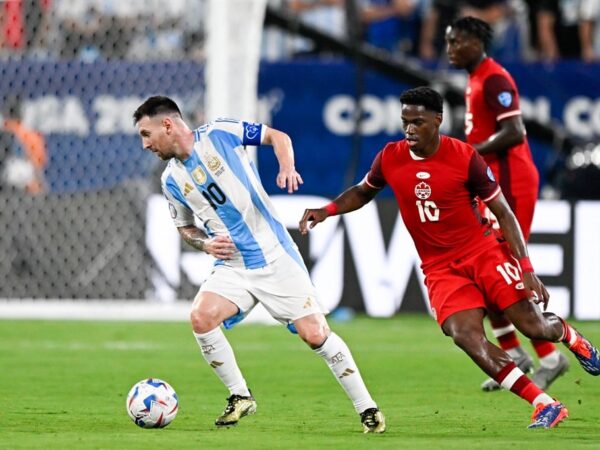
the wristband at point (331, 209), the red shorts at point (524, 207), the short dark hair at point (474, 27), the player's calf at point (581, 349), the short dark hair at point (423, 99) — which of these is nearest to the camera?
the short dark hair at point (423, 99)

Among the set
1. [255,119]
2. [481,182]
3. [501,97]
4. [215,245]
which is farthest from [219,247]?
[255,119]

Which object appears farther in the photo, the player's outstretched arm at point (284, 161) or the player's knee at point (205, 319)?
the player's knee at point (205, 319)

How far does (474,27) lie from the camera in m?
9.41

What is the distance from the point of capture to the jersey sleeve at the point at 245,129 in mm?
7711

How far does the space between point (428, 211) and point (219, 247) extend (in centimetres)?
119

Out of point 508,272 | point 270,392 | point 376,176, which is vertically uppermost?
point 376,176

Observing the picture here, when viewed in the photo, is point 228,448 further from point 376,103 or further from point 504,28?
point 504,28

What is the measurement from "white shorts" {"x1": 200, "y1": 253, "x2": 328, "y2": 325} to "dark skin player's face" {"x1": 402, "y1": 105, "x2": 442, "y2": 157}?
953mm

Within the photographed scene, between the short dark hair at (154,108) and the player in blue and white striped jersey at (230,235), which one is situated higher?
the short dark hair at (154,108)

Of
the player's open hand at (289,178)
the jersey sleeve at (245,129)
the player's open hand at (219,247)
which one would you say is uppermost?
the jersey sleeve at (245,129)

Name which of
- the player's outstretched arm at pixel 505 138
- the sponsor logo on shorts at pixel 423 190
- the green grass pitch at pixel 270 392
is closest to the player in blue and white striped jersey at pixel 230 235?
the green grass pitch at pixel 270 392

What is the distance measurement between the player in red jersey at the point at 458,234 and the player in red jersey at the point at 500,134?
136 cm

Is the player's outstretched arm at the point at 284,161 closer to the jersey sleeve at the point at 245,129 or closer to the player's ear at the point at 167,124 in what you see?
the jersey sleeve at the point at 245,129

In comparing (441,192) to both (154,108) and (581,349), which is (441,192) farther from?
(154,108)
